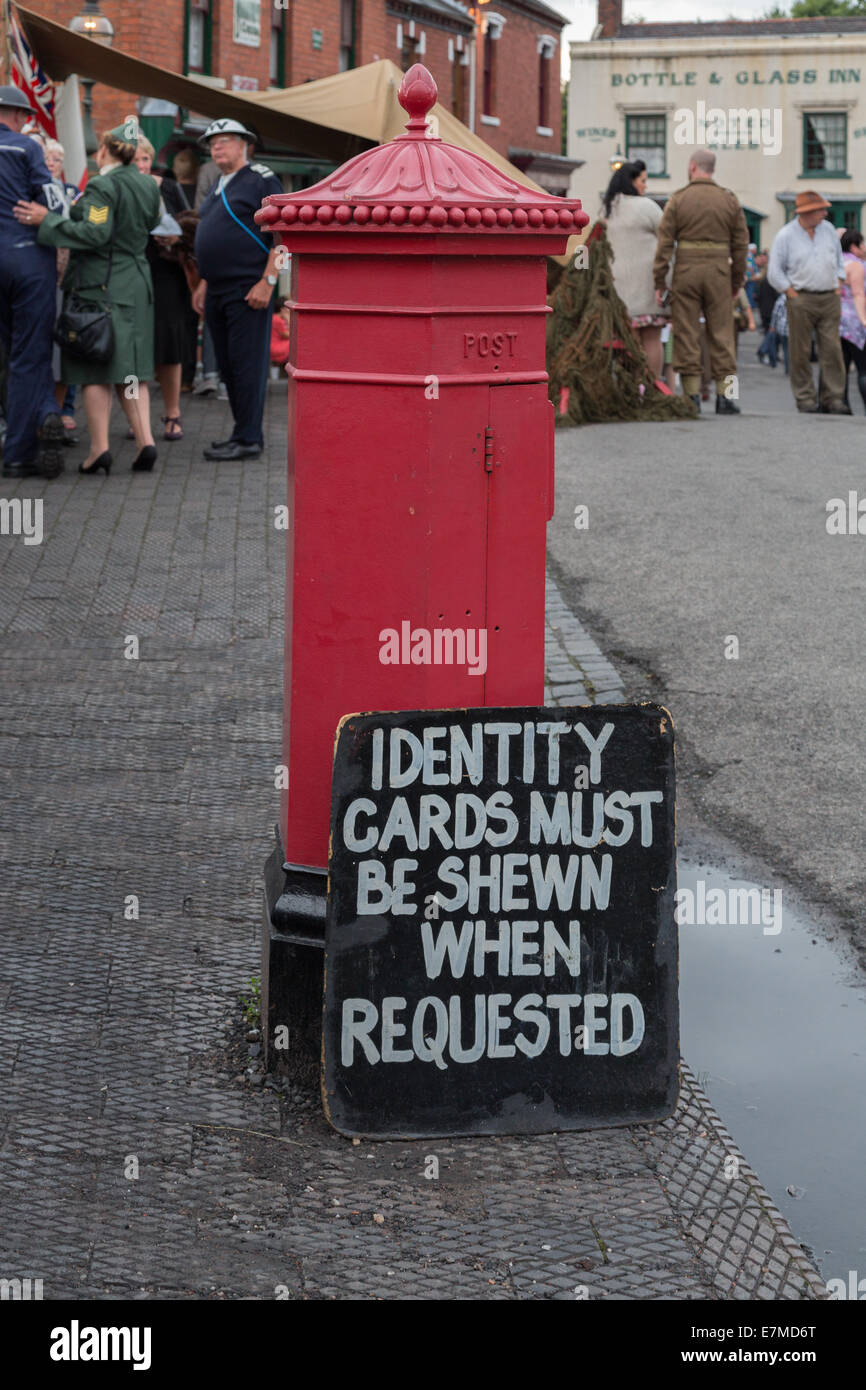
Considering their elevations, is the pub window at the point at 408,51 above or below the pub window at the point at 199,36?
above

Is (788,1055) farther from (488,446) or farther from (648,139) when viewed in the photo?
(648,139)

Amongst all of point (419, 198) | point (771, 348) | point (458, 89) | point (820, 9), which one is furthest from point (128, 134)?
point (820, 9)

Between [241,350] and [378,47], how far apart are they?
2597 cm

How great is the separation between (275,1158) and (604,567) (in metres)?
5.87

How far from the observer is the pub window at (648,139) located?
54469mm

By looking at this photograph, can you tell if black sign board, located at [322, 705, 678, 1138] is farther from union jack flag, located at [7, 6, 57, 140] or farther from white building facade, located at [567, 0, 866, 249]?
white building facade, located at [567, 0, 866, 249]

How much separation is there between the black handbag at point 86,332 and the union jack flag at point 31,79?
7.36 feet

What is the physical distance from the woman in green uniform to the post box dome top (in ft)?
23.8

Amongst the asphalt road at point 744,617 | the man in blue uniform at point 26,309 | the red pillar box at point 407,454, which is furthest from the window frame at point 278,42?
the red pillar box at point 407,454

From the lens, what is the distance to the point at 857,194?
177 ft

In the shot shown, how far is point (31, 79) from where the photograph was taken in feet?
40.2

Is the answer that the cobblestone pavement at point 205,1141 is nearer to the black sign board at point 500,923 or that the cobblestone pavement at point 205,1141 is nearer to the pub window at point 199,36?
the black sign board at point 500,923

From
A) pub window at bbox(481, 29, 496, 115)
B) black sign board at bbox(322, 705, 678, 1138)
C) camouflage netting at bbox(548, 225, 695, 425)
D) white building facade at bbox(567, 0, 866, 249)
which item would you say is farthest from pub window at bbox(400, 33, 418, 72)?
black sign board at bbox(322, 705, 678, 1138)

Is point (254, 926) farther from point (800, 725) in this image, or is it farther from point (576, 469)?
point (576, 469)
